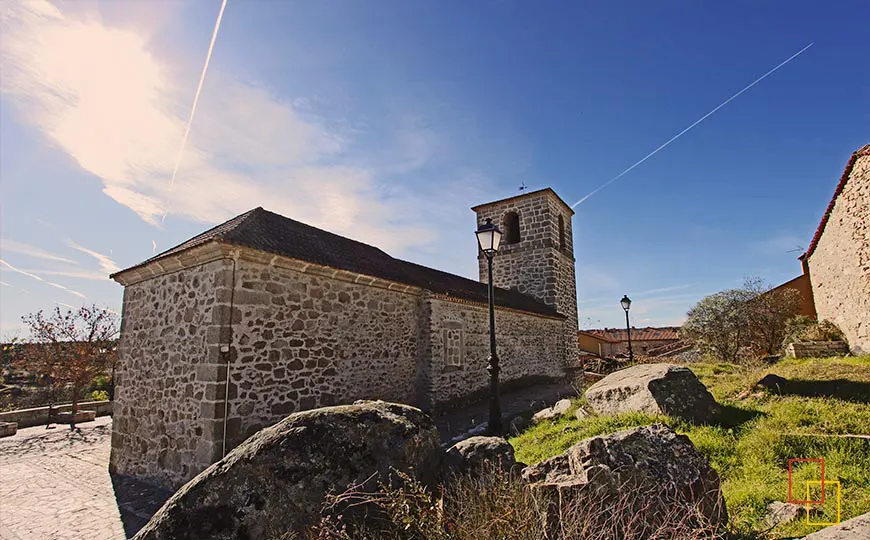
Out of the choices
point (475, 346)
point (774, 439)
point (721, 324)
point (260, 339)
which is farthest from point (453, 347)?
point (721, 324)

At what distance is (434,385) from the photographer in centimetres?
1045

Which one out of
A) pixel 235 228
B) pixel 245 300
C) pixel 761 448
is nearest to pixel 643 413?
pixel 761 448

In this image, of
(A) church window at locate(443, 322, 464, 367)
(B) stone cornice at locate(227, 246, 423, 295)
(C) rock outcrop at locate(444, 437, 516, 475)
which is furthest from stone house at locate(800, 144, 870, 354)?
(C) rock outcrop at locate(444, 437, 516, 475)

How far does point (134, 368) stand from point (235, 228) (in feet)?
11.8

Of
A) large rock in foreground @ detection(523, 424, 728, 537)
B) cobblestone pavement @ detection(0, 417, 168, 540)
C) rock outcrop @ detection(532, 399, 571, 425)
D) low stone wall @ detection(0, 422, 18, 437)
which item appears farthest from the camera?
low stone wall @ detection(0, 422, 18, 437)

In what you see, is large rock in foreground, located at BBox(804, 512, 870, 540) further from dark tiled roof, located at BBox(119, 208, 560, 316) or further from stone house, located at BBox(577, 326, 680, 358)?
stone house, located at BBox(577, 326, 680, 358)

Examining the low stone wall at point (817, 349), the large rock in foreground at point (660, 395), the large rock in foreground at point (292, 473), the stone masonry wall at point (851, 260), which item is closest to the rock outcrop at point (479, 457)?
the large rock in foreground at point (292, 473)

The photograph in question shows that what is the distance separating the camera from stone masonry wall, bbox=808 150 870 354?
31.6 ft

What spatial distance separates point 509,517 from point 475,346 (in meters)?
9.79

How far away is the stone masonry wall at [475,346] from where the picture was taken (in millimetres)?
10797

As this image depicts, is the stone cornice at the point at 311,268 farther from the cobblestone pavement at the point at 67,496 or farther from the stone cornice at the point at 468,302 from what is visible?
the cobblestone pavement at the point at 67,496

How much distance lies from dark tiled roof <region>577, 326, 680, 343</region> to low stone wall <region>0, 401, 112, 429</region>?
3127 cm

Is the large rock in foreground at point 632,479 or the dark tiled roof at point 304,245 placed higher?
the dark tiled roof at point 304,245

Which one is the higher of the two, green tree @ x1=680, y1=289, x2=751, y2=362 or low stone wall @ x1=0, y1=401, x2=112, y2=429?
green tree @ x1=680, y1=289, x2=751, y2=362
